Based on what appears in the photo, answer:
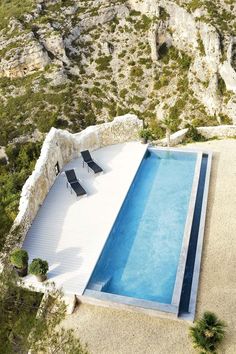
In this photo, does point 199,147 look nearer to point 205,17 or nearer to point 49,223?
point 49,223

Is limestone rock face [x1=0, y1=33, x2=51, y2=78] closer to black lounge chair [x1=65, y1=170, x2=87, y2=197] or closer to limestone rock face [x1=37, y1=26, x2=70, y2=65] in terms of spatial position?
limestone rock face [x1=37, y1=26, x2=70, y2=65]

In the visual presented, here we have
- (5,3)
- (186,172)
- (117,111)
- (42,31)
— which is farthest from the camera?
(5,3)

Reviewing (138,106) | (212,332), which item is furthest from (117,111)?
(212,332)

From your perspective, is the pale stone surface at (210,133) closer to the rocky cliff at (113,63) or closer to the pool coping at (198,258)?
A: the pool coping at (198,258)

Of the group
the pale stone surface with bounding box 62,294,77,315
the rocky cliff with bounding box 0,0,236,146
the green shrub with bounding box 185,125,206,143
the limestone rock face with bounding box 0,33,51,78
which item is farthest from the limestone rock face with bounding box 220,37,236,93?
the pale stone surface with bounding box 62,294,77,315

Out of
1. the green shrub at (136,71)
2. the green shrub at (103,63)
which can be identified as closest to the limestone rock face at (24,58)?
the green shrub at (103,63)

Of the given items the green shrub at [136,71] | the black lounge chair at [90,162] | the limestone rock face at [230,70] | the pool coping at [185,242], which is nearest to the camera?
the pool coping at [185,242]

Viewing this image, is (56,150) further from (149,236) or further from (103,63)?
(103,63)
